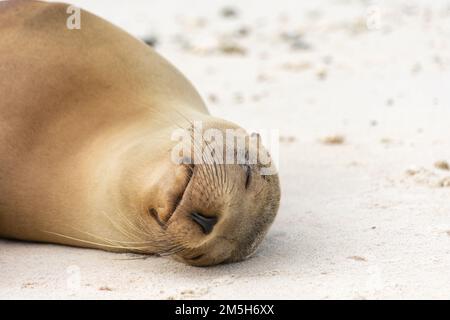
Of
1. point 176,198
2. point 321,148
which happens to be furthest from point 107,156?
point 321,148

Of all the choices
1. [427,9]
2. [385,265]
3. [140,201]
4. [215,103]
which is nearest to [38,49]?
[140,201]

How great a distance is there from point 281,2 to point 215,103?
3949 millimetres

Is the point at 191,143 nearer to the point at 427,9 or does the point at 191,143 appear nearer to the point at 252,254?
the point at 252,254

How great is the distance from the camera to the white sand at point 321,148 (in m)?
3.28

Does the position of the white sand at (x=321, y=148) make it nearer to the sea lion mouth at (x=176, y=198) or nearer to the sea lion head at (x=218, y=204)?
the sea lion head at (x=218, y=204)

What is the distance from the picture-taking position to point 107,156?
3693mm

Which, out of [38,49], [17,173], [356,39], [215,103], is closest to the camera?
[17,173]

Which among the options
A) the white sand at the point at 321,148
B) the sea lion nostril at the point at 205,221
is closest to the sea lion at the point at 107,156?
the sea lion nostril at the point at 205,221

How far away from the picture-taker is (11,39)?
425 cm

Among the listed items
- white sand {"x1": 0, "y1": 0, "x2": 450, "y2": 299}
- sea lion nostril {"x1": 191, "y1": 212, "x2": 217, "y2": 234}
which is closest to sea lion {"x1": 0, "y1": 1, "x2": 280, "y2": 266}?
sea lion nostril {"x1": 191, "y1": 212, "x2": 217, "y2": 234}

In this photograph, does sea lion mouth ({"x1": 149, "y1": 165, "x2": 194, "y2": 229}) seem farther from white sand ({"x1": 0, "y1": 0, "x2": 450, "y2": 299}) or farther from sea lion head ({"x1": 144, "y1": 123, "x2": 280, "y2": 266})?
white sand ({"x1": 0, "y1": 0, "x2": 450, "y2": 299})

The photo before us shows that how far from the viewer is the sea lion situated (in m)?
3.20

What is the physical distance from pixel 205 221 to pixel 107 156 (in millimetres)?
754

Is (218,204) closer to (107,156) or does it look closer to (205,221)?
(205,221)
